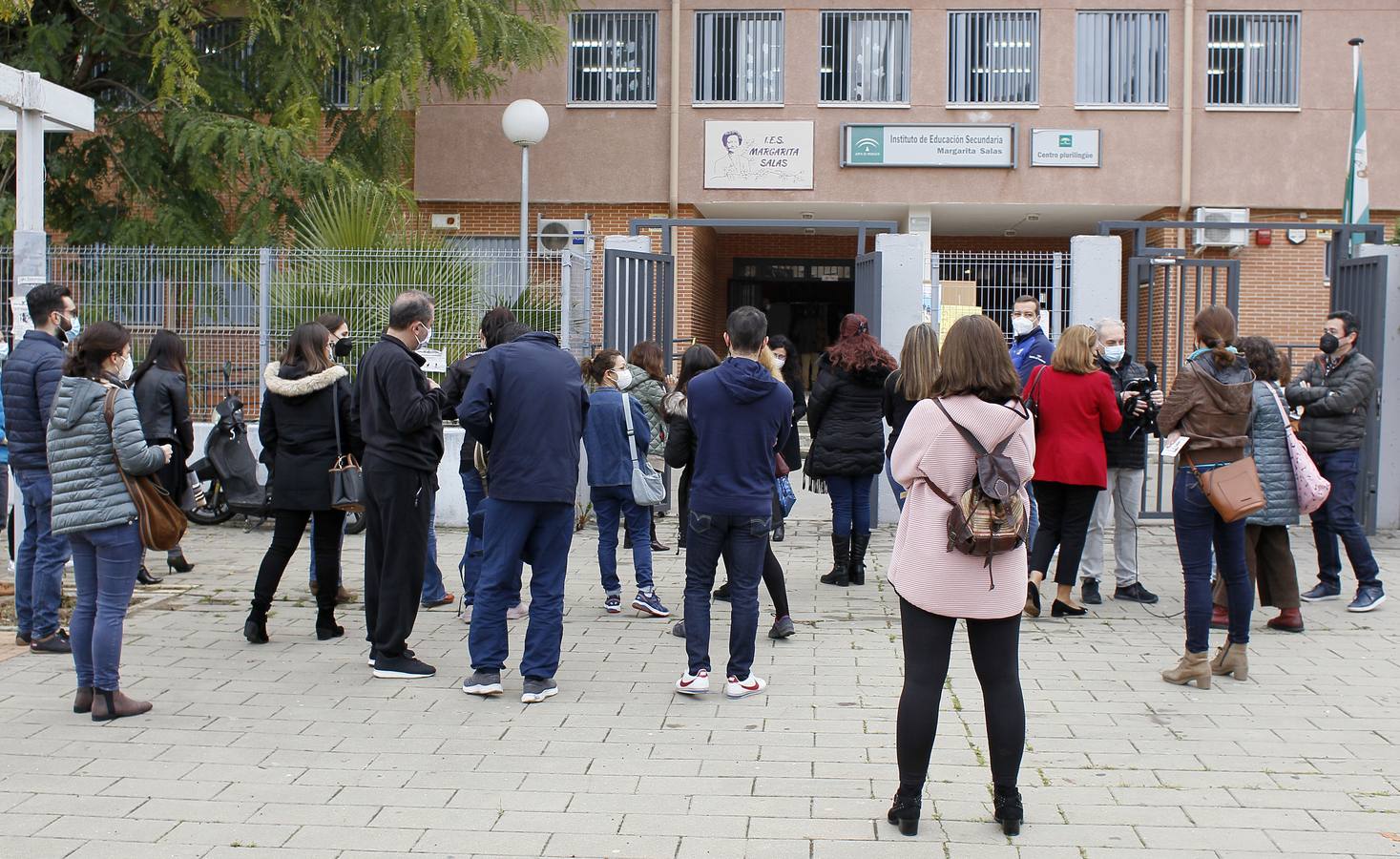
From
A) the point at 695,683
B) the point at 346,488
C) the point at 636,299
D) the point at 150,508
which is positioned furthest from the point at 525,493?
the point at 636,299

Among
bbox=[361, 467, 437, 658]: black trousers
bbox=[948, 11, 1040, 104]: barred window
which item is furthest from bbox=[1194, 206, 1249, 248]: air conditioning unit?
bbox=[361, 467, 437, 658]: black trousers

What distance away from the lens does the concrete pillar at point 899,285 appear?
1209 centimetres

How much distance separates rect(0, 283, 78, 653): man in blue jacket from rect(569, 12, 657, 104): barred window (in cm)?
1288

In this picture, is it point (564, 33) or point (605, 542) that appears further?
point (564, 33)

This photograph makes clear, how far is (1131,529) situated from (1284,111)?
41.2 ft

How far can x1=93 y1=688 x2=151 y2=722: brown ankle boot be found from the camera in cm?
578

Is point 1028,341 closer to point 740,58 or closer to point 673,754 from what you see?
point 673,754

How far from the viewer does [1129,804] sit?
4.77 meters

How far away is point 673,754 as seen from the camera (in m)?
5.33

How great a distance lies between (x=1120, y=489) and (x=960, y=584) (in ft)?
14.9

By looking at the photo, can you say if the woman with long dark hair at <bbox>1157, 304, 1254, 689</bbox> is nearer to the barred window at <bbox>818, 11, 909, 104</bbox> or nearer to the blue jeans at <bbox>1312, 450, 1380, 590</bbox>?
the blue jeans at <bbox>1312, 450, 1380, 590</bbox>

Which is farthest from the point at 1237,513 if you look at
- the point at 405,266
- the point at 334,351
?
the point at 405,266

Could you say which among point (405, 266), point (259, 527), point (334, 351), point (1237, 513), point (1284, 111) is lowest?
point (259, 527)

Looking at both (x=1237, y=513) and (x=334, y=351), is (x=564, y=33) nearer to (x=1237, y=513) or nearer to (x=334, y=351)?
(x=334, y=351)
